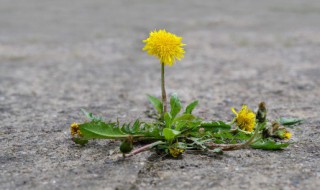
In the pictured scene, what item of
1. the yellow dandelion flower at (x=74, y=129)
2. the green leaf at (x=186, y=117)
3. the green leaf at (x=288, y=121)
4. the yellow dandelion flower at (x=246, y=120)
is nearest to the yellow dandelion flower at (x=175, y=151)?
the green leaf at (x=186, y=117)

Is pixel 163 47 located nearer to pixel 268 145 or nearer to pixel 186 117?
pixel 186 117

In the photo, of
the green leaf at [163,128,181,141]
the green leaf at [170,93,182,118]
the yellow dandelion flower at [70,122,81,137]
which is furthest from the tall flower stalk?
the yellow dandelion flower at [70,122,81,137]

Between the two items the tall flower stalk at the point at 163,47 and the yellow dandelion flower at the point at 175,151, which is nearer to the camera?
the yellow dandelion flower at the point at 175,151

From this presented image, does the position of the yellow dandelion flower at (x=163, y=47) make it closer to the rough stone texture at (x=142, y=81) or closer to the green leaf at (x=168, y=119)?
the green leaf at (x=168, y=119)

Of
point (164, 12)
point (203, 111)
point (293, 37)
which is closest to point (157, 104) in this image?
point (203, 111)

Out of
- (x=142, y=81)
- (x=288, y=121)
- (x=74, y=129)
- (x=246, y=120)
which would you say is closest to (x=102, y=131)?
(x=74, y=129)

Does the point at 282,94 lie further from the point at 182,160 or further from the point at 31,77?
the point at 31,77

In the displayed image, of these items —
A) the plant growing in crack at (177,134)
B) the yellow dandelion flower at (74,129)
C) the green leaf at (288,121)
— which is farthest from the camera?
the green leaf at (288,121)
